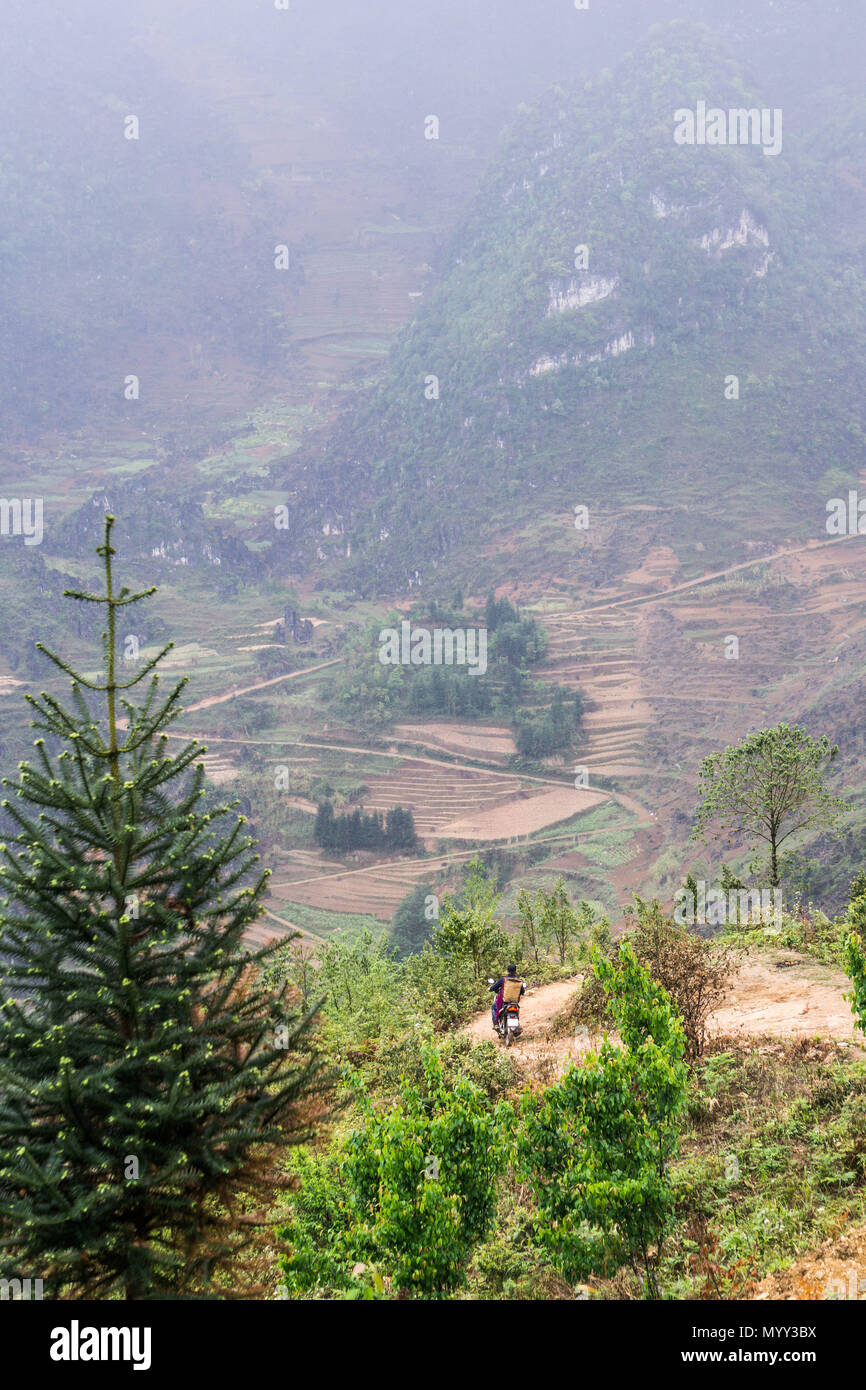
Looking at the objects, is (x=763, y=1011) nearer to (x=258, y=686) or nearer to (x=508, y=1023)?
(x=508, y=1023)

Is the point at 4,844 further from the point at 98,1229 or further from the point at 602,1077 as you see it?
the point at 602,1077

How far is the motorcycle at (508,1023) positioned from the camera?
50.3ft

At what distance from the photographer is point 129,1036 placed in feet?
22.2

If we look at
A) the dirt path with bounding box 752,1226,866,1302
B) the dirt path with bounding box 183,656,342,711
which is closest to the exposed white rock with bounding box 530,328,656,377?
the dirt path with bounding box 183,656,342,711

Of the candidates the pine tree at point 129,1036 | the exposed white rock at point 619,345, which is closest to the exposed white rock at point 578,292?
the exposed white rock at point 619,345

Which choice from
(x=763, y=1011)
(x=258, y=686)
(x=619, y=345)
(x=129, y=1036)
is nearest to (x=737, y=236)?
(x=619, y=345)

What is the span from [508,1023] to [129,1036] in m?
9.92

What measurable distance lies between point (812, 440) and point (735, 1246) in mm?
141180

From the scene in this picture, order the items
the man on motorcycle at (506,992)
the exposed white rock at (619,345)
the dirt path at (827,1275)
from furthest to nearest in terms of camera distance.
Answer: the exposed white rock at (619,345) < the man on motorcycle at (506,992) < the dirt path at (827,1275)

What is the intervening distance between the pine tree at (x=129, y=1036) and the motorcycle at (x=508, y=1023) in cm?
846

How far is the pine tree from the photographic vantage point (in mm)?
6129

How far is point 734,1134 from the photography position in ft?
36.7

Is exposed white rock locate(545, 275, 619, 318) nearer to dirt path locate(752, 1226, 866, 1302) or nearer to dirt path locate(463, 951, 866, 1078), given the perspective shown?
dirt path locate(463, 951, 866, 1078)

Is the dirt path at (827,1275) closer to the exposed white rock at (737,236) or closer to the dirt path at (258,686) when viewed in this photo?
the dirt path at (258,686)
